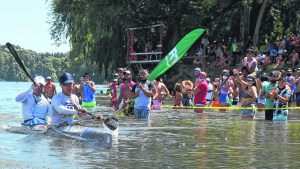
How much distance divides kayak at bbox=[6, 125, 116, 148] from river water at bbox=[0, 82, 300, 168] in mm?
116

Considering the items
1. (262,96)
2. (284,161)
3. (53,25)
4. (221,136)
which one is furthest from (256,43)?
Answer: (284,161)

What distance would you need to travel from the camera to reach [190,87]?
24172mm

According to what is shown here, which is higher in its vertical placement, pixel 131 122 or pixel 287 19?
pixel 287 19

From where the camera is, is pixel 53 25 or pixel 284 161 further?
pixel 53 25

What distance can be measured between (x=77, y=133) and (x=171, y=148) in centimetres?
185

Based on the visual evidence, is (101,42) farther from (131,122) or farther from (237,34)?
(131,122)

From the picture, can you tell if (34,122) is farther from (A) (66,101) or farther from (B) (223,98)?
(B) (223,98)

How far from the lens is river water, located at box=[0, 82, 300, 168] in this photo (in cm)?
1051

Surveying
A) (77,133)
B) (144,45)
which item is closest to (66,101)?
(77,133)

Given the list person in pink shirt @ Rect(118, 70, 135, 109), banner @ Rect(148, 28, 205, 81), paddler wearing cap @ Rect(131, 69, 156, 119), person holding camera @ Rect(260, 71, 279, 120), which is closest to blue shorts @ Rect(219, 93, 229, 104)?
person in pink shirt @ Rect(118, 70, 135, 109)

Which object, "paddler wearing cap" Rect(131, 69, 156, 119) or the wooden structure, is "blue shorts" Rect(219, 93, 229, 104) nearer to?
"paddler wearing cap" Rect(131, 69, 156, 119)

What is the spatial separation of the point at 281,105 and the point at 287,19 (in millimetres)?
27727

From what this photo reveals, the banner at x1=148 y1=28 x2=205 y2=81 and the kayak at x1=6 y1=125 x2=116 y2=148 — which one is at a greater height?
the banner at x1=148 y1=28 x2=205 y2=81

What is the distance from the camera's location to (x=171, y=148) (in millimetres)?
12508
